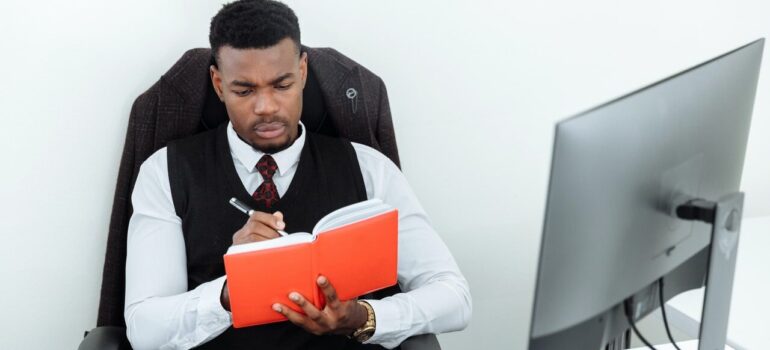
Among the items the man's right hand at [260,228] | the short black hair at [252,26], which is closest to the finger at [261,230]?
the man's right hand at [260,228]

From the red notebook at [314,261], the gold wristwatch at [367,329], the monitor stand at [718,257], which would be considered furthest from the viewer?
the gold wristwatch at [367,329]

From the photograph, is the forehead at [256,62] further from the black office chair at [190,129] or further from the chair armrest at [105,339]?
the chair armrest at [105,339]

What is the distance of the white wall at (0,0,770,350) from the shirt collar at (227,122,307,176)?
274 millimetres

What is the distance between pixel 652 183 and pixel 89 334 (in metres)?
1.03

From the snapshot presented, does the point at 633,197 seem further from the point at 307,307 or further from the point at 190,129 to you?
the point at 190,129

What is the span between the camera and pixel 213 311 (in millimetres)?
1488

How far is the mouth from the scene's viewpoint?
5.37 ft

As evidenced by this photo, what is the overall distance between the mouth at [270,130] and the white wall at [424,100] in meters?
0.32

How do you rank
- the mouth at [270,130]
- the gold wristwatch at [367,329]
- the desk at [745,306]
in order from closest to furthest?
the desk at [745,306], the gold wristwatch at [367,329], the mouth at [270,130]

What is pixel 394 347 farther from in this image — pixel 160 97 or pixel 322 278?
pixel 160 97

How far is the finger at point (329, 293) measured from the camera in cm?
134

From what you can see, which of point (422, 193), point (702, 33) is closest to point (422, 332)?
point (422, 193)

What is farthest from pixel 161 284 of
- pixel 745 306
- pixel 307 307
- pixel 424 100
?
pixel 745 306

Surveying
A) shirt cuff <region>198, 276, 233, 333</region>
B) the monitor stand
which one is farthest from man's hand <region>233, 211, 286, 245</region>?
the monitor stand
